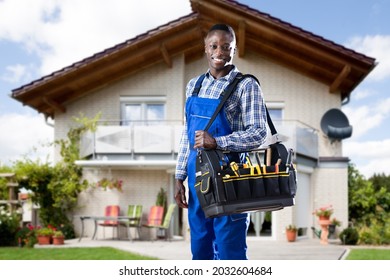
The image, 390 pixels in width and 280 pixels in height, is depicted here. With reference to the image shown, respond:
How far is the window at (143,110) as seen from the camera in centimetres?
1210

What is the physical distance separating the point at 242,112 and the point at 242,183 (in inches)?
11.1

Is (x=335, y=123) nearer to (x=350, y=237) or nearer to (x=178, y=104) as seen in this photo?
(x=350, y=237)

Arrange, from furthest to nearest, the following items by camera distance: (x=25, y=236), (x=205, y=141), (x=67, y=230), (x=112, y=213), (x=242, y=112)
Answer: (x=112, y=213)
(x=67, y=230)
(x=25, y=236)
(x=242, y=112)
(x=205, y=141)

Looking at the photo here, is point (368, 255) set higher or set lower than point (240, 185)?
lower

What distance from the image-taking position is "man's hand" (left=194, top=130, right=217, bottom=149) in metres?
2.33

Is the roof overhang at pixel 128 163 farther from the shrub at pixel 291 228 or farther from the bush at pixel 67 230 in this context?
the shrub at pixel 291 228

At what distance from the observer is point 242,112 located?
2443 millimetres

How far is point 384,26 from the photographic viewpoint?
4344 mm

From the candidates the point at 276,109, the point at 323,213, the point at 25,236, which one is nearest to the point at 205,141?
the point at 25,236

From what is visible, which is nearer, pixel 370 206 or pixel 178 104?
pixel 370 206

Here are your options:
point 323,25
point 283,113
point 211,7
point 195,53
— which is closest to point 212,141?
point 323,25

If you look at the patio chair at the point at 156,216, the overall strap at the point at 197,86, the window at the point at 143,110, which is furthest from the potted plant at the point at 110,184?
the overall strap at the point at 197,86

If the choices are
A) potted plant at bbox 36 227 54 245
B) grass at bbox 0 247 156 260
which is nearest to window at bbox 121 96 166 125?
potted plant at bbox 36 227 54 245

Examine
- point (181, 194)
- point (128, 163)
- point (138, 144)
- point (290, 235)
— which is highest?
point (138, 144)
